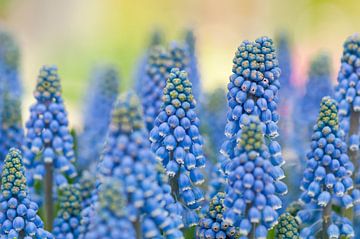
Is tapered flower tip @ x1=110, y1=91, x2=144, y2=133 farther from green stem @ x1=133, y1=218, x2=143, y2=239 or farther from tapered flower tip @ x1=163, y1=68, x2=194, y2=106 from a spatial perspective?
tapered flower tip @ x1=163, y1=68, x2=194, y2=106

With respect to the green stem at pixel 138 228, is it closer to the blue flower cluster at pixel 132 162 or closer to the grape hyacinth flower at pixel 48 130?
the blue flower cluster at pixel 132 162

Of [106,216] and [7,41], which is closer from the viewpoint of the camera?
[106,216]

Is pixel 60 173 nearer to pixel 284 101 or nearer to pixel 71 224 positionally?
pixel 71 224

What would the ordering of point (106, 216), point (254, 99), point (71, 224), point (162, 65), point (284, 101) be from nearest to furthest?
point (106, 216) < point (254, 99) < point (71, 224) < point (162, 65) < point (284, 101)

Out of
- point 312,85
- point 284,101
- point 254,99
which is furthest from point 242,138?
point 284,101

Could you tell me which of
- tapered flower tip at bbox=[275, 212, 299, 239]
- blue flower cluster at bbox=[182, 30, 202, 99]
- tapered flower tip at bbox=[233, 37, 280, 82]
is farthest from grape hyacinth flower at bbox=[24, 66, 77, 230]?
blue flower cluster at bbox=[182, 30, 202, 99]

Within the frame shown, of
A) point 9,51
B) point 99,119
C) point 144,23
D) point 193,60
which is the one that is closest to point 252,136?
point 193,60
